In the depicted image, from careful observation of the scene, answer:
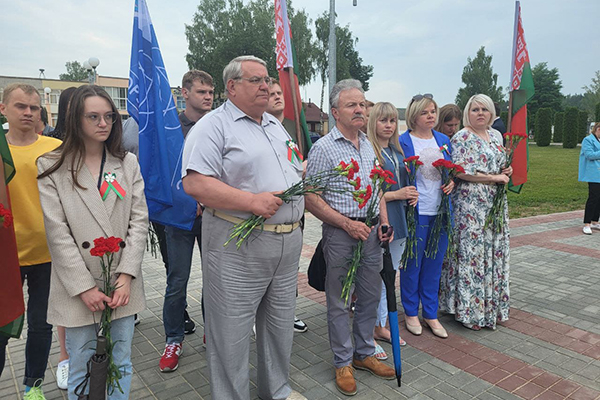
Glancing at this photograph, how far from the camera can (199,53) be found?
41.6 metres

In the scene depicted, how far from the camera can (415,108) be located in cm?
394

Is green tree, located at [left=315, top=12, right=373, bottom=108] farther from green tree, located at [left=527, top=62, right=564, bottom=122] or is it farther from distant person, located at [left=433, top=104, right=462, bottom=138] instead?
distant person, located at [left=433, top=104, right=462, bottom=138]

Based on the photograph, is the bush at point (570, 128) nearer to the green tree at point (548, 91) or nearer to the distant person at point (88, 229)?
the green tree at point (548, 91)

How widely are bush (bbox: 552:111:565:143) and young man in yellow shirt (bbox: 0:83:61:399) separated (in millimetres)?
44490

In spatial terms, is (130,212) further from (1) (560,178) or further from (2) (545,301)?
(1) (560,178)

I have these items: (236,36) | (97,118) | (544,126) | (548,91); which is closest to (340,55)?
(236,36)

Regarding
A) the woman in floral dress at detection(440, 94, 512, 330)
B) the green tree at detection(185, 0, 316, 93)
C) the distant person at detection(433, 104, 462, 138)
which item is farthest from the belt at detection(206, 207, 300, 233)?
the green tree at detection(185, 0, 316, 93)

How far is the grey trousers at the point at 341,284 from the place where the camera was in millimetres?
3205

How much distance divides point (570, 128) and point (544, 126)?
3533 mm

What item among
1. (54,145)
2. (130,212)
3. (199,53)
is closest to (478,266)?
(130,212)

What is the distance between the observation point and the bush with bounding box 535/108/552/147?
40531 mm

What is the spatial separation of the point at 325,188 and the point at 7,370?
3033 mm

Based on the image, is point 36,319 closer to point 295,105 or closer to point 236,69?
point 236,69

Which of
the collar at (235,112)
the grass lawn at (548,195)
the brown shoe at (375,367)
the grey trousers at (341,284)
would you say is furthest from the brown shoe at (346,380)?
the grass lawn at (548,195)
